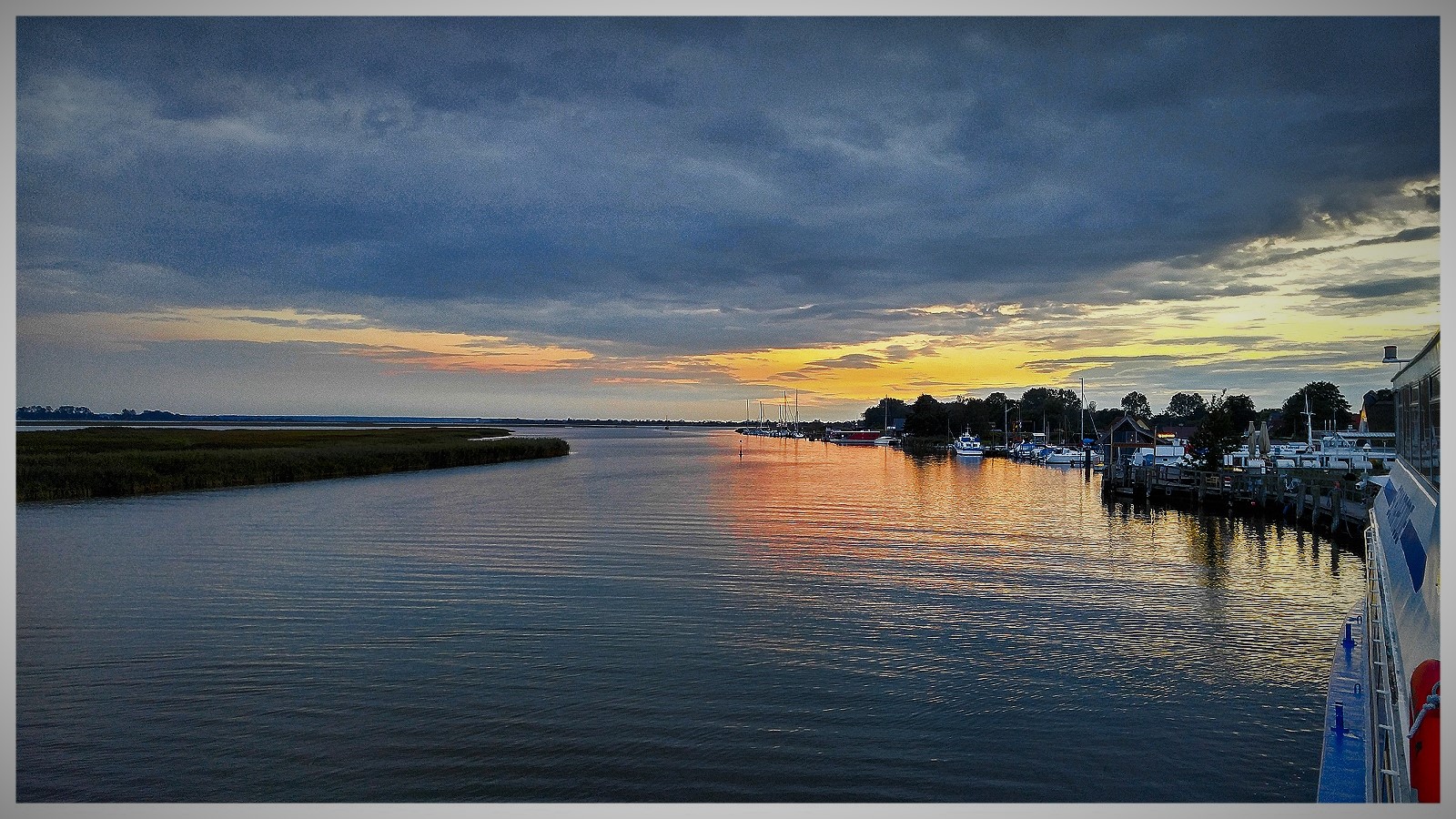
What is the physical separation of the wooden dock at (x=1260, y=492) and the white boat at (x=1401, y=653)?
623 inches

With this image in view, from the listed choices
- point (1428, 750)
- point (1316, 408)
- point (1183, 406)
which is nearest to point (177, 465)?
point (1428, 750)

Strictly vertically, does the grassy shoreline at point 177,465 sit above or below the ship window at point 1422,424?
below

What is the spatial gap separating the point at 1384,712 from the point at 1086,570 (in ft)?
42.6

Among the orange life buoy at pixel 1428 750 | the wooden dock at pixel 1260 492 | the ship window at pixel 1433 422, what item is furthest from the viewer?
the wooden dock at pixel 1260 492

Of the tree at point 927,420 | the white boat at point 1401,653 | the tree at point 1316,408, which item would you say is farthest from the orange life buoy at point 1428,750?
the tree at point 927,420

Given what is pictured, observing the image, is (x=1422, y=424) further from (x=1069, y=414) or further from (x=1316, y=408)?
(x=1069, y=414)

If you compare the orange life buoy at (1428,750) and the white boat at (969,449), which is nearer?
the orange life buoy at (1428,750)

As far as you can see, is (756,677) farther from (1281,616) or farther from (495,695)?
(1281,616)

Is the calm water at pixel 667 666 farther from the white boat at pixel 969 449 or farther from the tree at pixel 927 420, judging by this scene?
the tree at pixel 927 420

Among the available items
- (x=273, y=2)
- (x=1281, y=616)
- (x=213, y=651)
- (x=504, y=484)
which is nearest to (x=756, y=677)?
(x=213, y=651)

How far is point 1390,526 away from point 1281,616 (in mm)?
5887

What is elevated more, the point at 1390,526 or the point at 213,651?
the point at 1390,526

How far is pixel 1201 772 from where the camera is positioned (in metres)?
7.93

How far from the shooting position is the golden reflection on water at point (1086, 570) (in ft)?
41.5
